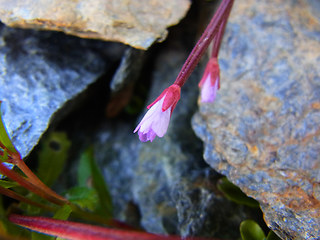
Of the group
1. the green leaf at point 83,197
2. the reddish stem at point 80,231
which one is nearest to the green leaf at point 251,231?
the reddish stem at point 80,231

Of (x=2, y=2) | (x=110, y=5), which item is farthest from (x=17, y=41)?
(x=110, y=5)

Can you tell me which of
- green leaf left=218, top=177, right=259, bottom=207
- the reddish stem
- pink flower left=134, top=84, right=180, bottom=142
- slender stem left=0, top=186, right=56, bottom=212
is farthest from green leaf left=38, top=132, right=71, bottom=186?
green leaf left=218, top=177, right=259, bottom=207

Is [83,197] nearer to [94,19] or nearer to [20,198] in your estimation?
[20,198]

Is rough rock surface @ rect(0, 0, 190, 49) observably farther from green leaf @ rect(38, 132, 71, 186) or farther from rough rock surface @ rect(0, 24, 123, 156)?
green leaf @ rect(38, 132, 71, 186)

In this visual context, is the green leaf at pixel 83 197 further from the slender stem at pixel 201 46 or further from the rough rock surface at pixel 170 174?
the slender stem at pixel 201 46

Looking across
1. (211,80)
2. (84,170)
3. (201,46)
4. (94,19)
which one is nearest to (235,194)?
(211,80)

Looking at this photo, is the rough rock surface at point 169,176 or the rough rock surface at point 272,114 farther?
the rough rock surface at point 169,176
